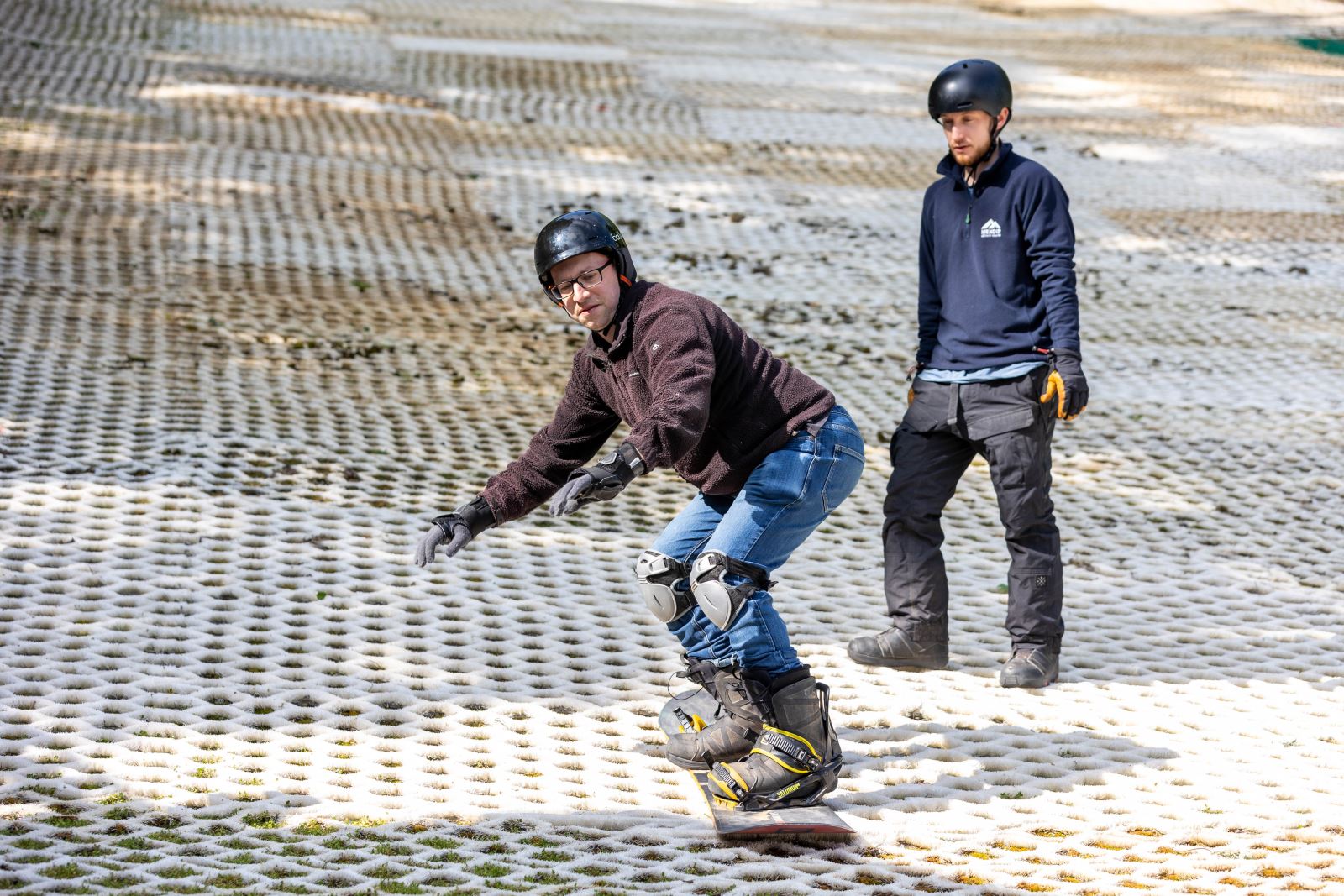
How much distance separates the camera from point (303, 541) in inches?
245

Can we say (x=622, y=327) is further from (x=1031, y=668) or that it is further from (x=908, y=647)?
(x=1031, y=668)

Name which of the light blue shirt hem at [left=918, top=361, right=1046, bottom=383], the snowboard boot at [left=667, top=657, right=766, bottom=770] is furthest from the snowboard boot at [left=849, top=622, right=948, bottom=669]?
the snowboard boot at [left=667, top=657, right=766, bottom=770]

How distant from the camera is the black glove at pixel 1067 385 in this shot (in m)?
4.68

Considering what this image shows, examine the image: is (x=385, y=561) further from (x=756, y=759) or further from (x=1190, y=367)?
(x=1190, y=367)

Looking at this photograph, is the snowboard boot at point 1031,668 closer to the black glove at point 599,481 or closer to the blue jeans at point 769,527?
the blue jeans at point 769,527

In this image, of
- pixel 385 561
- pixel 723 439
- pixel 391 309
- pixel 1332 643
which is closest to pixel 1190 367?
pixel 1332 643

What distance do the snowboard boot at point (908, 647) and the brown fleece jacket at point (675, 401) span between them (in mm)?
1486

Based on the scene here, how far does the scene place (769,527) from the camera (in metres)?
3.79

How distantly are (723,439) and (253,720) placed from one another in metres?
1.77

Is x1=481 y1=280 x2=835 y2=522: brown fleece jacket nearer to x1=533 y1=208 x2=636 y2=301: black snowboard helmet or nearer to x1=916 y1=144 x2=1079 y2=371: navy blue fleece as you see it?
x1=533 y1=208 x2=636 y2=301: black snowboard helmet

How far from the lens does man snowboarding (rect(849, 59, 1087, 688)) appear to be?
4.76 metres

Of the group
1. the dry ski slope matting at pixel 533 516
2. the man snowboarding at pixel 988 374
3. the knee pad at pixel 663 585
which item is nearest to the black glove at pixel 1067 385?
the man snowboarding at pixel 988 374

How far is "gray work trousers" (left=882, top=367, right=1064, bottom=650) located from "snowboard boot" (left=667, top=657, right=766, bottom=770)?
3.55ft

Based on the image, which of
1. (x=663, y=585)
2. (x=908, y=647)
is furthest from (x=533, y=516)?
(x=663, y=585)
